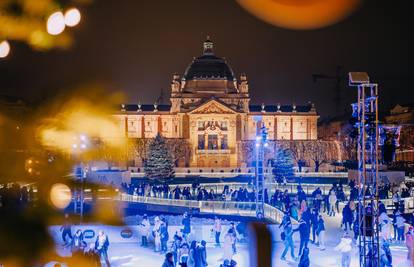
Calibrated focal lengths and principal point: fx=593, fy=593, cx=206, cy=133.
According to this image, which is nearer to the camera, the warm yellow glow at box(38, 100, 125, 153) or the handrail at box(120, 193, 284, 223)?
the warm yellow glow at box(38, 100, 125, 153)

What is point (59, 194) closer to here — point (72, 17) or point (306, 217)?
point (72, 17)

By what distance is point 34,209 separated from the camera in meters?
1.47

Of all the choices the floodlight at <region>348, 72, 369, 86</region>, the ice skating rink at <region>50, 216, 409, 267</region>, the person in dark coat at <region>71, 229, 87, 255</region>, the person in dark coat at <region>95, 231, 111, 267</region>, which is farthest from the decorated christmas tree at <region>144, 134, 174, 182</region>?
the person in dark coat at <region>71, 229, 87, 255</region>

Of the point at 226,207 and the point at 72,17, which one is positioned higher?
the point at 72,17

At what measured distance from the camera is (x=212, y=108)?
83562 millimetres

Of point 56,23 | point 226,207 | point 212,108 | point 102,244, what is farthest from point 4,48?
point 212,108

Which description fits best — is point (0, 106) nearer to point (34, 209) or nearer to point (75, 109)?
point (75, 109)

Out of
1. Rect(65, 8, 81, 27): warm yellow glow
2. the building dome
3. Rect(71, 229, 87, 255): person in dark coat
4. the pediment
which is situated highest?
the building dome

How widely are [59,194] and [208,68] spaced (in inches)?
4537

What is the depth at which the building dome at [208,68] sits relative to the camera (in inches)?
4367

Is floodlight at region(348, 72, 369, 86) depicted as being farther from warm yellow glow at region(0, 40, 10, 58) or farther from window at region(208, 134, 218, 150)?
window at region(208, 134, 218, 150)

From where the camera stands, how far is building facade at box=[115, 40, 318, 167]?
82.1 m

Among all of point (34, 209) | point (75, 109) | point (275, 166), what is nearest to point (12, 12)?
point (75, 109)

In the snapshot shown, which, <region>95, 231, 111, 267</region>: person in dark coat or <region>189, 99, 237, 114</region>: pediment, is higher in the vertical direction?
<region>189, 99, 237, 114</region>: pediment
